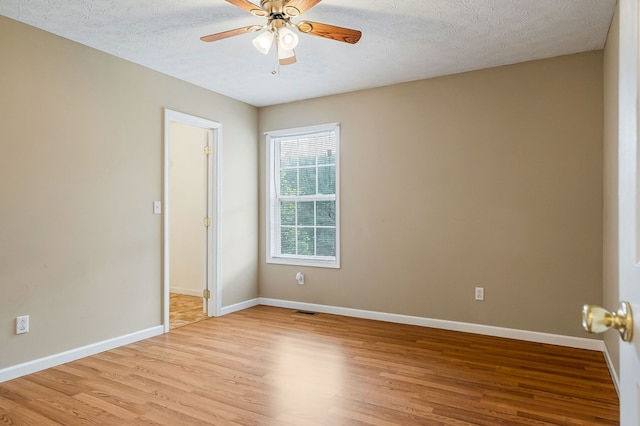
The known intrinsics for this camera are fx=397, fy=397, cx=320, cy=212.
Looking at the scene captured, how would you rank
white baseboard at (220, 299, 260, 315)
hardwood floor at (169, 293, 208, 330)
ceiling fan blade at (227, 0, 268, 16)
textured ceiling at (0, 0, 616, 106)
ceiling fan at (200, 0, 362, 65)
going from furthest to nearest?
white baseboard at (220, 299, 260, 315)
hardwood floor at (169, 293, 208, 330)
textured ceiling at (0, 0, 616, 106)
ceiling fan at (200, 0, 362, 65)
ceiling fan blade at (227, 0, 268, 16)

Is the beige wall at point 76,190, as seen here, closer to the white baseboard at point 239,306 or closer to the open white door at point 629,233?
the white baseboard at point 239,306

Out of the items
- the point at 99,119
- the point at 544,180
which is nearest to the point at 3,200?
the point at 99,119

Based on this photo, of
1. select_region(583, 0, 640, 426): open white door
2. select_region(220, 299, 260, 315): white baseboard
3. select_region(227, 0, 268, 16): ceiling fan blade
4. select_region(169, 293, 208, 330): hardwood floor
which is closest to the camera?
select_region(583, 0, 640, 426): open white door

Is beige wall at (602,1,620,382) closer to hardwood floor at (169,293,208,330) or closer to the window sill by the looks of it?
the window sill

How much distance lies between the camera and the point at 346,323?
13.9ft

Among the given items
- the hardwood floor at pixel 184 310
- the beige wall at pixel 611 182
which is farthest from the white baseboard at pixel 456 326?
the hardwood floor at pixel 184 310

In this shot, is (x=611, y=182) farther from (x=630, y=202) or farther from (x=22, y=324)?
(x=22, y=324)

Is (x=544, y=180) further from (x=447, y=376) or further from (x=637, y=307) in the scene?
(x=637, y=307)

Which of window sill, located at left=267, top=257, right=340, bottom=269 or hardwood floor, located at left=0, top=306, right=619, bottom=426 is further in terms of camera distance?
window sill, located at left=267, top=257, right=340, bottom=269

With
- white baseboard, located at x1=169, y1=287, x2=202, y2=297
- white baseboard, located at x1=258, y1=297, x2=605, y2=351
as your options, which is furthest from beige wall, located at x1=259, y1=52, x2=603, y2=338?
white baseboard, located at x1=169, y1=287, x2=202, y2=297

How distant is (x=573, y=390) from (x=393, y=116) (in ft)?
9.50

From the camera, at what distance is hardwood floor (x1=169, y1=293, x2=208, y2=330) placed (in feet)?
14.3

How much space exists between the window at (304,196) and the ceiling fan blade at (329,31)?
2054 mm

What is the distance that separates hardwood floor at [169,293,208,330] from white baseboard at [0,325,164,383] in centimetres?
39
